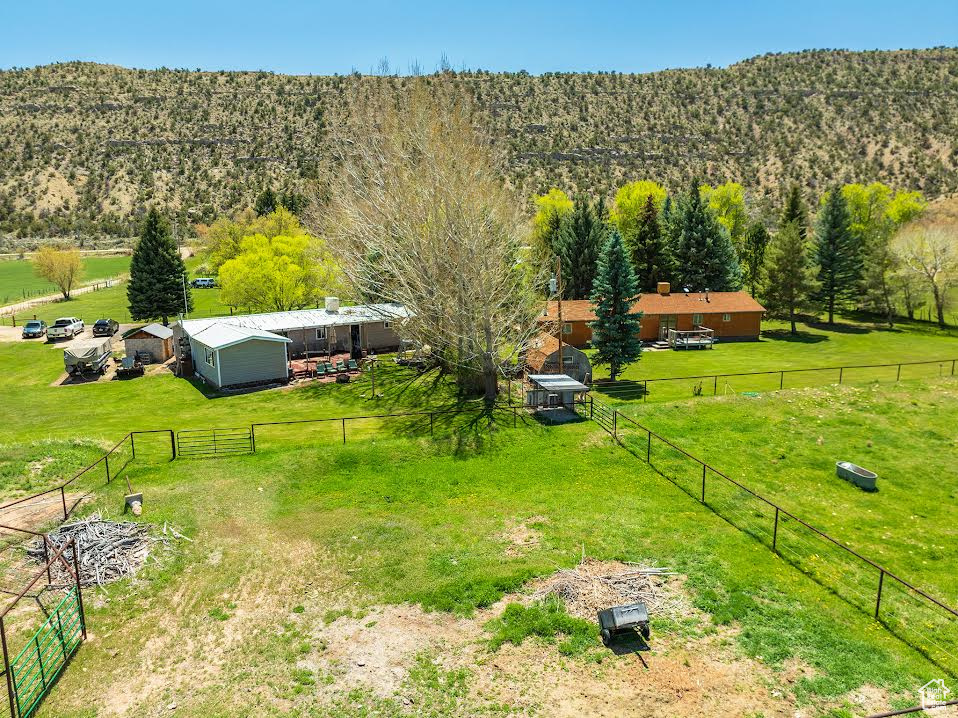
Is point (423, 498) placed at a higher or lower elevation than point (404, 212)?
lower

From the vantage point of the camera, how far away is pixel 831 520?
18797mm

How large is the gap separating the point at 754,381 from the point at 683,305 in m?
16.9

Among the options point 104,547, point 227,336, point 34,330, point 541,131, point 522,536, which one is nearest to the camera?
point 104,547

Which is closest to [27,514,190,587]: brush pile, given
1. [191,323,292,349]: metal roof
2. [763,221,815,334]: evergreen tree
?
[191,323,292,349]: metal roof

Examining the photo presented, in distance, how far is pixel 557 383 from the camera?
28.6 metres

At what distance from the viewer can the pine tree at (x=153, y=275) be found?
53969 millimetres

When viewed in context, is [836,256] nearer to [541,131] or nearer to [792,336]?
[792,336]

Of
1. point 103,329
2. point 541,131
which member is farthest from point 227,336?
point 541,131

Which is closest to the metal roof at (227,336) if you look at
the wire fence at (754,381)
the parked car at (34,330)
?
the wire fence at (754,381)

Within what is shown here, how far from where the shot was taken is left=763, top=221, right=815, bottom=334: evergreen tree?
55.1 m

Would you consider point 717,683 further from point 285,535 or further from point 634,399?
point 634,399

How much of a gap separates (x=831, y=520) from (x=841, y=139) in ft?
403

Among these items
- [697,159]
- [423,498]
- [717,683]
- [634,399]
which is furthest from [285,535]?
[697,159]

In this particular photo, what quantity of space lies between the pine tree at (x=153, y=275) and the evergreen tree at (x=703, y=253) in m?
45.7
